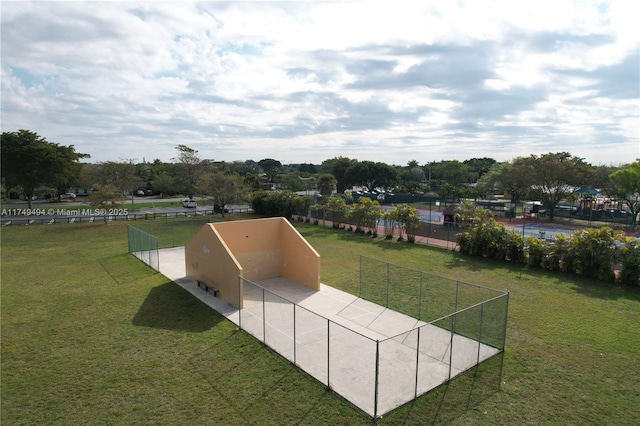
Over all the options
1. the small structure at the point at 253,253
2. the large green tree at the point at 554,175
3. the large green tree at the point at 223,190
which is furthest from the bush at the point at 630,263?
the large green tree at the point at 223,190

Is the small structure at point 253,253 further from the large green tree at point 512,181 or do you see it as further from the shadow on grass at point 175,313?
the large green tree at point 512,181

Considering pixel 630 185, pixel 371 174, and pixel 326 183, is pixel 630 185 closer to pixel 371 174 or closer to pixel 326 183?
pixel 326 183

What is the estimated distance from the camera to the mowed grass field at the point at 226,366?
27.4 feet

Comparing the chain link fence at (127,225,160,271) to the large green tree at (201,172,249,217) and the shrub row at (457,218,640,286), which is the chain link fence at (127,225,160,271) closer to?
the large green tree at (201,172,249,217)

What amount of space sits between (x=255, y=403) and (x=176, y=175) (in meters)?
69.5

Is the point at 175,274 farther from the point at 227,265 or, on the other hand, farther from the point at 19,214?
the point at 19,214

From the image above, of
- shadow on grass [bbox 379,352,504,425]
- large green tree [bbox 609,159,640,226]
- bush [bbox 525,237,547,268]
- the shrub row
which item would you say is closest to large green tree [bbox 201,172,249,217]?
the shrub row

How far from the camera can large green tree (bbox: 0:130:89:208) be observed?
42500 millimetres

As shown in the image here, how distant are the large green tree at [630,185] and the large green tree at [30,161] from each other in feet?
205

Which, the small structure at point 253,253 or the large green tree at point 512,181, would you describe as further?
the large green tree at point 512,181

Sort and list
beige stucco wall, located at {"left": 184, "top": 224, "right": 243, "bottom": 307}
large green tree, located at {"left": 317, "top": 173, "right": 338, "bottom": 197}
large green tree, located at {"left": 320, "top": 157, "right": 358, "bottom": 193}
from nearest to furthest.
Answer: beige stucco wall, located at {"left": 184, "top": 224, "right": 243, "bottom": 307}
large green tree, located at {"left": 317, "top": 173, "right": 338, "bottom": 197}
large green tree, located at {"left": 320, "top": 157, "right": 358, "bottom": 193}

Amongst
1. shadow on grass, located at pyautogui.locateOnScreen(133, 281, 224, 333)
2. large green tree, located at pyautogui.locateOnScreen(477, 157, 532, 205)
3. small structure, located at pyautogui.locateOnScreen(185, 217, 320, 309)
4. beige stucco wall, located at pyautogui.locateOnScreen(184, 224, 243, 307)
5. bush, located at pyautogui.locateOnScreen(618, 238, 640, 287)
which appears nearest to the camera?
shadow on grass, located at pyautogui.locateOnScreen(133, 281, 224, 333)

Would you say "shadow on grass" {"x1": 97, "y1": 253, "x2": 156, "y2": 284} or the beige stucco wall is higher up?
the beige stucco wall

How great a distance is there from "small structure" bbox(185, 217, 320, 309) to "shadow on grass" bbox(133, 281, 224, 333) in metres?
1.18
